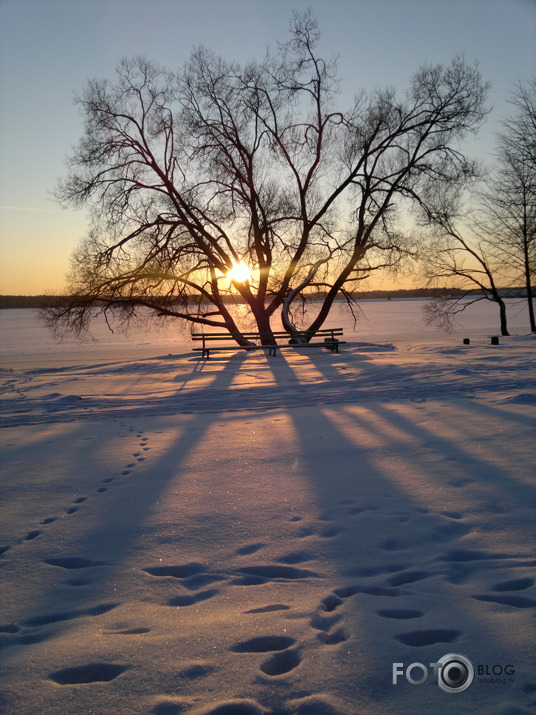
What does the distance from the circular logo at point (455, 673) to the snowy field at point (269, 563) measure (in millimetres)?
29

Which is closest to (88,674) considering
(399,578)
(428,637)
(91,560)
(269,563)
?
(91,560)

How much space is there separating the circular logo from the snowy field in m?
0.03

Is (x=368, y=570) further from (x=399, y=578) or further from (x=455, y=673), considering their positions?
(x=455, y=673)

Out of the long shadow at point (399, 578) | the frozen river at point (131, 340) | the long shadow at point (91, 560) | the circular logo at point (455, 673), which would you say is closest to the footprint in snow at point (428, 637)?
the long shadow at point (399, 578)

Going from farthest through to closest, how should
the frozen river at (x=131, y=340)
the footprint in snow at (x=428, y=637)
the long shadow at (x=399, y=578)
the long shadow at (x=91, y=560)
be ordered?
1. the frozen river at (x=131, y=340)
2. the long shadow at (x=91, y=560)
3. the footprint in snow at (x=428, y=637)
4. the long shadow at (x=399, y=578)

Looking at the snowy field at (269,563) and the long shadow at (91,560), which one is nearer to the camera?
the snowy field at (269,563)

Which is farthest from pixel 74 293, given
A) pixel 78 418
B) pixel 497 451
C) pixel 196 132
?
pixel 497 451

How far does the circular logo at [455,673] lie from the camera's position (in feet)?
6.94

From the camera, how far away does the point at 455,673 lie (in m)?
2.18

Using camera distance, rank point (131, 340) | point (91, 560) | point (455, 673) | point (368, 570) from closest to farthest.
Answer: point (455, 673), point (368, 570), point (91, 560), point (131, 340)

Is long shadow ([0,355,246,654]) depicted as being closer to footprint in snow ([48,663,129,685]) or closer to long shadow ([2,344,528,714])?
long shadow ([2,344,528,714])

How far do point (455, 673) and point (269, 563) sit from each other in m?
1.31

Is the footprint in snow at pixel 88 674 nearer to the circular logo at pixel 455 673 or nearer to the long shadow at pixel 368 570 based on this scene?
the long shadow at pixel 368 570

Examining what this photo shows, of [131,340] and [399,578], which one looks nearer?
[399,578]
